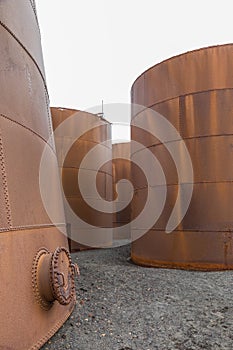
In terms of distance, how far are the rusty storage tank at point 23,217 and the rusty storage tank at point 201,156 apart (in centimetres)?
445

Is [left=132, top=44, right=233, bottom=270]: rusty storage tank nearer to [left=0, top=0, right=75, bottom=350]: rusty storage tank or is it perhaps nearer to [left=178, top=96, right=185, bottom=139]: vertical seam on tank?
[left=178, top=96, right=185, bottom=139]: vertical seam on tank

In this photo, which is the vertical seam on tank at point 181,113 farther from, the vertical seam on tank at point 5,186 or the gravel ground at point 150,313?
the vertical seam on tank at point 5,186

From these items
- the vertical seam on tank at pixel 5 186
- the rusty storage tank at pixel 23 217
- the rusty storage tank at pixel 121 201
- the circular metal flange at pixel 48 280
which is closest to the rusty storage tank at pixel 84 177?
the rusty storage tank at pixel 121 201

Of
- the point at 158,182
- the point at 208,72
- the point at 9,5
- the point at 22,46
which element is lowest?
the point at 158,182

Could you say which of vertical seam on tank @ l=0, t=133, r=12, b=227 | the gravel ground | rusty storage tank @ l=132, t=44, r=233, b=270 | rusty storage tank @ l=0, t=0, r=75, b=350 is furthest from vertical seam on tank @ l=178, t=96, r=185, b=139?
vertical seam on tank @ l=0, t=133, r=12, b=227

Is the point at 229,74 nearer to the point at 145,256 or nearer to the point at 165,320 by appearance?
the point at 145,256

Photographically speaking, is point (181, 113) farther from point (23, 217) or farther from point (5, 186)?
point (5, 186)

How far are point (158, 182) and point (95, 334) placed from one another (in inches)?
204

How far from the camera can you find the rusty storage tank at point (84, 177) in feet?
43.5

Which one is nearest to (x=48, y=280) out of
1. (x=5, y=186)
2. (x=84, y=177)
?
(x=5, y=186)

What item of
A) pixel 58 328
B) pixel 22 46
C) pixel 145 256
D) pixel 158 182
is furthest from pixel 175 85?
pixel 58 328

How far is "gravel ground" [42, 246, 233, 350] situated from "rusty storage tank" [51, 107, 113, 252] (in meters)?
5.74

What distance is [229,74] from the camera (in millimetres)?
8539

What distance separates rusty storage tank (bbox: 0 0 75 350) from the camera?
346cm
